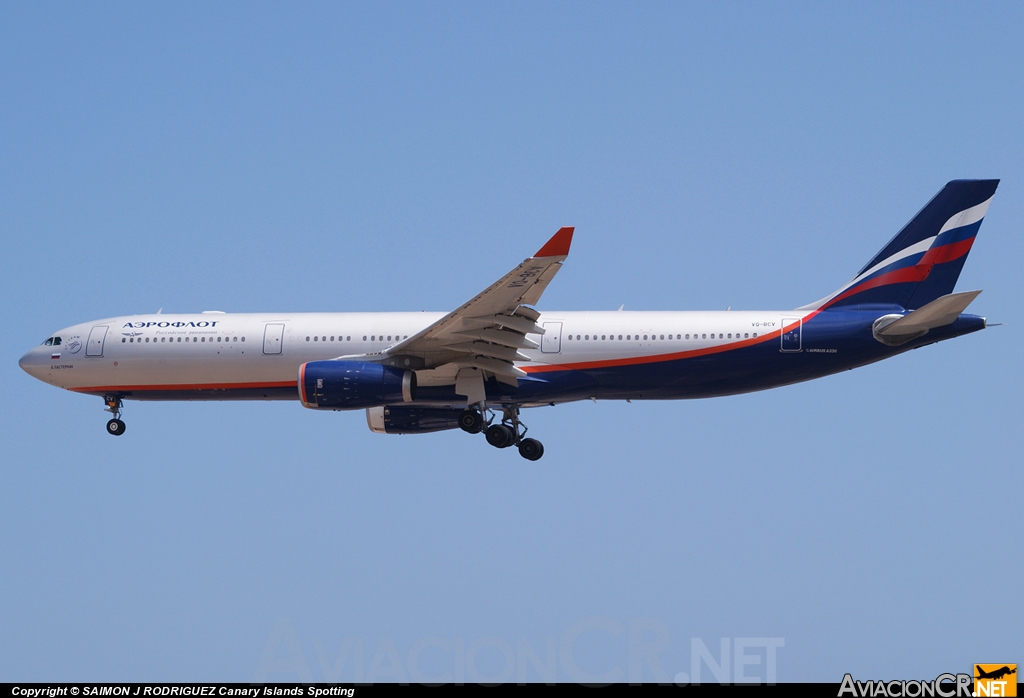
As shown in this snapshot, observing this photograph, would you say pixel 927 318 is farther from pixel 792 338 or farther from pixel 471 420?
pixel 471 420

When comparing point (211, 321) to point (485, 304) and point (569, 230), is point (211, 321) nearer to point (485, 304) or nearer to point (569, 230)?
point (485, 304)

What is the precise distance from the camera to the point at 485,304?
3334cm

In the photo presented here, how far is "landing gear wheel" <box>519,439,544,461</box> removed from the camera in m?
38.3

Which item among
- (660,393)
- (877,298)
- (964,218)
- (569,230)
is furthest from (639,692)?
(964,218)

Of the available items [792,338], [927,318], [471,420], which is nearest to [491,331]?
[471,420]

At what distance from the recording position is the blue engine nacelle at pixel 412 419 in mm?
39844

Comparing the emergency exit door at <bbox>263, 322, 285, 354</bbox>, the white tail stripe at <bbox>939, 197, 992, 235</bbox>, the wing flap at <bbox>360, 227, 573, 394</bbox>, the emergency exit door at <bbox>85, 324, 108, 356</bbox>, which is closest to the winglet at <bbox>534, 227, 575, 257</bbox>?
the wing flap at <bbox>360, 227, 573, 394</bbox>

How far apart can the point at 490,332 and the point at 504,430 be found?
12.8 feet

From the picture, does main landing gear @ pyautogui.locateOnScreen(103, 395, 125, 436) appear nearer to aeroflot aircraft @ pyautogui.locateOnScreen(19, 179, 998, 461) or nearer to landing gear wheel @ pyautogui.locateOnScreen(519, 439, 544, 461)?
aeroflot aircraft @ pyautogui.locateOnScreen(19, 179, 998, 461)

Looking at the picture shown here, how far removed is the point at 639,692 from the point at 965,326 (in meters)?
15.9

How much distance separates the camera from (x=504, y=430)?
122 ft

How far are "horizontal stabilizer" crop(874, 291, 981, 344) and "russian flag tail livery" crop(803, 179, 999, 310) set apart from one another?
4.64 feet

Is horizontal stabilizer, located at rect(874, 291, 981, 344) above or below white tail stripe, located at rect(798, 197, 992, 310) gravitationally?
below

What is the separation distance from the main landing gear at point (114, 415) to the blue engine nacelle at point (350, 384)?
7.94 metres
